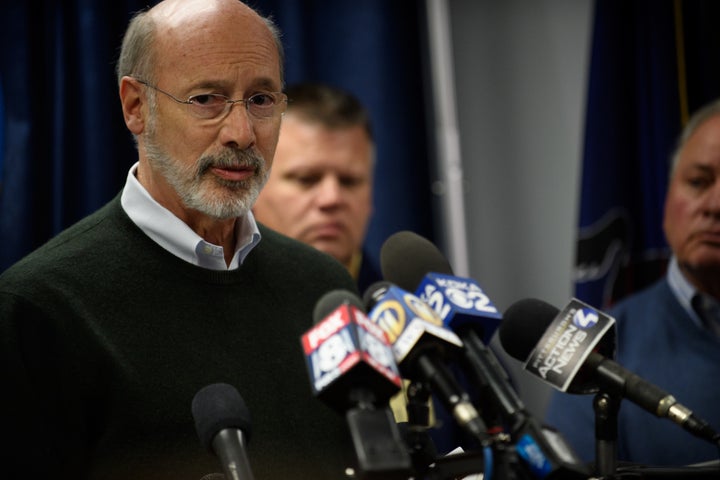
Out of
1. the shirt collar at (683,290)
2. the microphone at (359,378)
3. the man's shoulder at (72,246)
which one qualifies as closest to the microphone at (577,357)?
the microphone at (359,378)

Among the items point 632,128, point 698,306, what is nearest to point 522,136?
point 632,128

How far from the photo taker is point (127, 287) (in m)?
1.63

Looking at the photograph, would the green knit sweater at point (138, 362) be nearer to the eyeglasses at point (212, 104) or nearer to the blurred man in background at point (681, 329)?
the eyeglasses at point (212, 104)

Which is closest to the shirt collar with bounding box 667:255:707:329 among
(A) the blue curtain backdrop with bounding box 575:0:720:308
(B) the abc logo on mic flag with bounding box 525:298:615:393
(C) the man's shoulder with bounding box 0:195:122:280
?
(A) the blue curtain backdrop with bounding box 575:0:720:308

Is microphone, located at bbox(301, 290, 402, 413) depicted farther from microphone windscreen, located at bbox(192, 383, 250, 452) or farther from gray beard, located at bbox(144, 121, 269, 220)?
gray beard, located at bbox(144, 121, 269, 220)

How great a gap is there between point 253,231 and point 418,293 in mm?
588

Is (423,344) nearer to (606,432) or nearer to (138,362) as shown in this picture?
(606,432)

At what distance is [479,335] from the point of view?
127 centimetres

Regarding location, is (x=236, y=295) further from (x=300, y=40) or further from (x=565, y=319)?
(x=300, y=40)

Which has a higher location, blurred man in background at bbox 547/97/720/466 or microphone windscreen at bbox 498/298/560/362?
microphone windscreen at bbox 498/298/560/362

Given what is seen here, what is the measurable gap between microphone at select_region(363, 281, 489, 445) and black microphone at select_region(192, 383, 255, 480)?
20 cm

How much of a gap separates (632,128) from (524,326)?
235 centimetres

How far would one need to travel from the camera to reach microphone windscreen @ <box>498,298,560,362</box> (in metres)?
1.41

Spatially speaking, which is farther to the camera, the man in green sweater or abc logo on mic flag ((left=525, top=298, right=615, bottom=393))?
the man in green sweater
